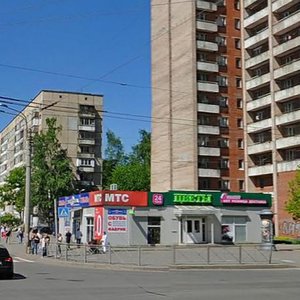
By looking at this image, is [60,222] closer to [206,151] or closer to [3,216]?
[206,151]

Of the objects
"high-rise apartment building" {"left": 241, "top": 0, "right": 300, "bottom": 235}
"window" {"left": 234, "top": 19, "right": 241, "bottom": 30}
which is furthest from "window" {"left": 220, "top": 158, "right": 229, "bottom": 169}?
"window" {"left": 234, "top": 19, "right": 241, "bottom": 30}

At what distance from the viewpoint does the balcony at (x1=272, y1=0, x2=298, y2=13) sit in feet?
211

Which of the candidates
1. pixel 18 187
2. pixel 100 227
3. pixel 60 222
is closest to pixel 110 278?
pixel 100 227

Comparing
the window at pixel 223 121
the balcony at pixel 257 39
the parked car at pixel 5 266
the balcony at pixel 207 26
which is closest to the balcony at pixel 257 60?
the balcony at pixel 257 39

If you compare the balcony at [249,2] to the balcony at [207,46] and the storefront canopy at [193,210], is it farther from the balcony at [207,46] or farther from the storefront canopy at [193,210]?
the storefront canopy at [193,210]

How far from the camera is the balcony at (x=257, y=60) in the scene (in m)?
68.1

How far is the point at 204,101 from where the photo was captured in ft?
237

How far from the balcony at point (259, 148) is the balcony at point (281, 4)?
15.3m

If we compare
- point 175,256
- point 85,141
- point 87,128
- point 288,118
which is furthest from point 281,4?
point 85,141

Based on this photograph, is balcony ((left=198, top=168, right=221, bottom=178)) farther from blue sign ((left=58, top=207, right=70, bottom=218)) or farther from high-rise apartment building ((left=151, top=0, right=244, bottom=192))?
blue sign ((left=58, top=207, right=70, bottom=218))

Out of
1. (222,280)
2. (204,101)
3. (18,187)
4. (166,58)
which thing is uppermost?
(166,58)

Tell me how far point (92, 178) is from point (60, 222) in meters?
45.8

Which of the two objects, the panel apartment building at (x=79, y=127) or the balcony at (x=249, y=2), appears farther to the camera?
the panel apartment building at (x=79, y=127)

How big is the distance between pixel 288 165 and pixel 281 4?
1835cm
